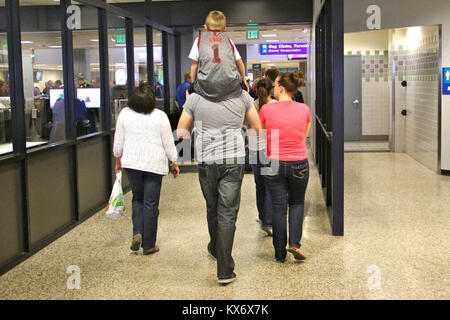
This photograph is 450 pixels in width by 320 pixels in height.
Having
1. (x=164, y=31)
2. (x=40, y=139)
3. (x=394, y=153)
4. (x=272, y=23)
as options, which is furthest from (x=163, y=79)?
(x=40, y=139)

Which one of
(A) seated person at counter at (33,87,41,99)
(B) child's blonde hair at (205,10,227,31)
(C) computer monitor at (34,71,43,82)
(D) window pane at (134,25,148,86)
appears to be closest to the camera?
(B) child's blonde hair at (205,10,227,31)

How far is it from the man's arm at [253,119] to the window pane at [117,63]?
3.74 m

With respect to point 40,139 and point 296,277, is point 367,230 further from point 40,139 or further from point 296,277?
point 40,139

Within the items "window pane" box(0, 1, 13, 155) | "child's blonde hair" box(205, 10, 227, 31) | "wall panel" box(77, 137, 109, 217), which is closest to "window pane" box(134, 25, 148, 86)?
"wall panel" box(77, 137, 109, 217)

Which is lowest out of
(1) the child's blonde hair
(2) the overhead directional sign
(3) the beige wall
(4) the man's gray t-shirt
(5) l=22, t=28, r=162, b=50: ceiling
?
(4) the man's gray t-shirt

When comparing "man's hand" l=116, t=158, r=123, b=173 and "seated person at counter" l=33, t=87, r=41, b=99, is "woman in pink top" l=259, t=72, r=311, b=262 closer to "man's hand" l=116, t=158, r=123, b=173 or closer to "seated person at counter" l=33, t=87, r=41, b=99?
"man's hand" l=116, t=158, r=123, b=173

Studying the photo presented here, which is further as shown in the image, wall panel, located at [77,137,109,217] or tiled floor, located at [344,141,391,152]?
tiled floor, located at [344,141,391,152]

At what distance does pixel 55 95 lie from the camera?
19.2ft

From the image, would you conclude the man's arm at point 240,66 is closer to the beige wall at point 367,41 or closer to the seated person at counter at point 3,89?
the seated person at counter at point 3,89

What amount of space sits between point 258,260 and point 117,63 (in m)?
4.33

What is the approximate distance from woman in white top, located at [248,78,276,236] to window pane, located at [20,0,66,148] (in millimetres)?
1943

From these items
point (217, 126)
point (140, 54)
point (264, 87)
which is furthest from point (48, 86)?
point (140, 54)

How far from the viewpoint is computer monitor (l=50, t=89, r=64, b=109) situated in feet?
19.0

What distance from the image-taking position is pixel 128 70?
27.4 feet
